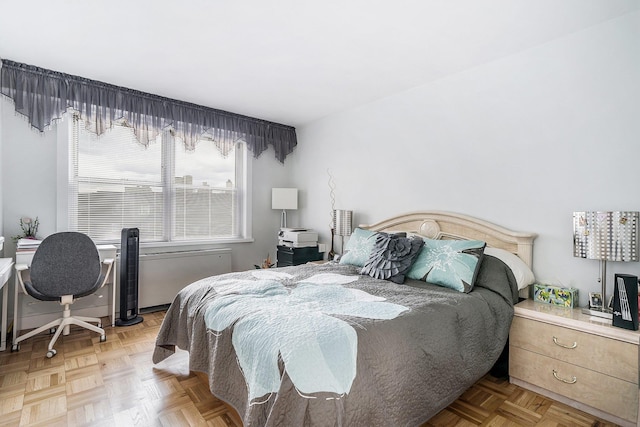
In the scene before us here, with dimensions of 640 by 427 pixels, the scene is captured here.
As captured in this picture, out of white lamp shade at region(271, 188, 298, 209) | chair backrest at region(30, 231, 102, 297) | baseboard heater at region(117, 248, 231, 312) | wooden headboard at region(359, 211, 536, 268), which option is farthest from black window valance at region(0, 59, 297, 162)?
wooden headboard at region(359, 211, 536, 268)

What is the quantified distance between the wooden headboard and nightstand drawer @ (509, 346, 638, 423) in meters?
0.73

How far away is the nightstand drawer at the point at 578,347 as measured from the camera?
5.90 ft

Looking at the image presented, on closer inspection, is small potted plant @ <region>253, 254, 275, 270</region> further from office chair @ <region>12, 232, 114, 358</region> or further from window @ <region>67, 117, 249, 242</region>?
office chair @ <region>12, 232, 114, 358</region>

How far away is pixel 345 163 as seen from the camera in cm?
420

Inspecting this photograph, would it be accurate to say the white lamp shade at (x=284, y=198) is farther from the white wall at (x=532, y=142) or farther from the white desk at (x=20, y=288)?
the white desk at (x=20, y=288)

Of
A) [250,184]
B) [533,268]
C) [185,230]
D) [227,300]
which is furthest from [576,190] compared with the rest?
[185,230]

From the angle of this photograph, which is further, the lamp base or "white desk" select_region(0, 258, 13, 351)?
"white desk" select_region(0, 258, 13, 351)

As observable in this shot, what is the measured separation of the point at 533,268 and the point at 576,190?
653 millimetres

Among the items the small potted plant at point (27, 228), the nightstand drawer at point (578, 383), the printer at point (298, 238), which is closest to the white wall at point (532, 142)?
the nightstand drawer at point (578, 383)

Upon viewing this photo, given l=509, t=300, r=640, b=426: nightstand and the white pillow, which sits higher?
the white pillow

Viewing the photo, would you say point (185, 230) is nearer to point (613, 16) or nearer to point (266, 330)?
point (266, 330)

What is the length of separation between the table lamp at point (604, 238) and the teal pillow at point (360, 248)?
149 cm

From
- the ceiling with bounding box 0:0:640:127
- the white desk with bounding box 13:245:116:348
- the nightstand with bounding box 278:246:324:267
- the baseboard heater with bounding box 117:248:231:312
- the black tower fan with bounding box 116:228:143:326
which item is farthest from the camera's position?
the nightstand with bounding box 278:246:324:267

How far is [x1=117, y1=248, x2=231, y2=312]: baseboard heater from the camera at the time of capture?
371 centimetres
